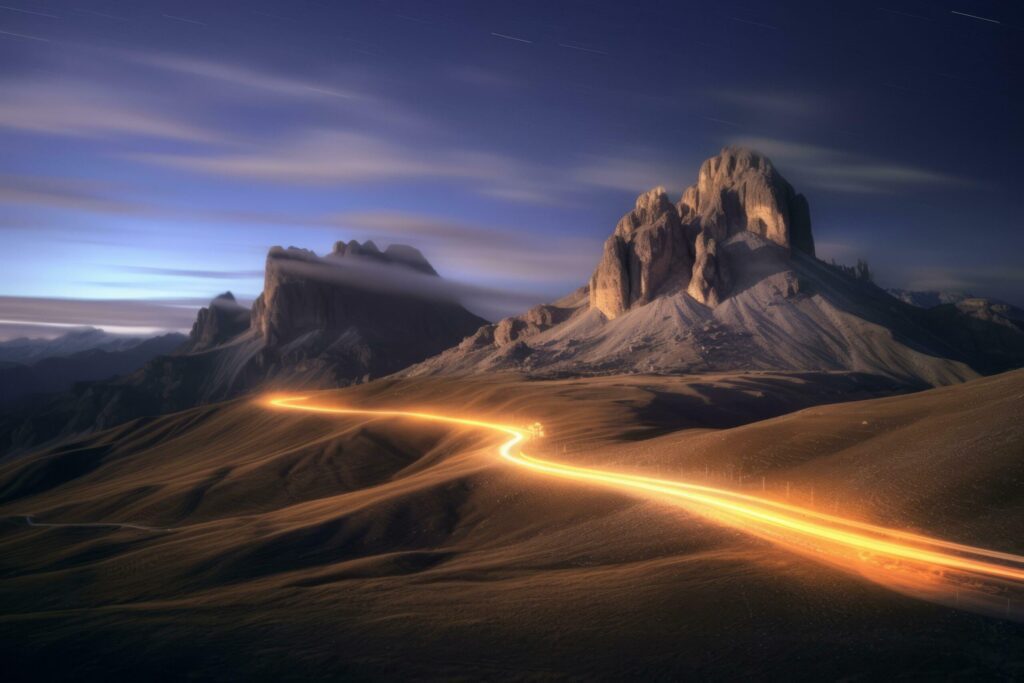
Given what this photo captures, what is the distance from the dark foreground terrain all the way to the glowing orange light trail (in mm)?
1431

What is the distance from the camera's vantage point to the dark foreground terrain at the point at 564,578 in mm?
20172

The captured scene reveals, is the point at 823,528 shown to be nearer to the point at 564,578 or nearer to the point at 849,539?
the point at 849,539

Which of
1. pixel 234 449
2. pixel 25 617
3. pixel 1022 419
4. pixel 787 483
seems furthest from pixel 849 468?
pixel 234 449

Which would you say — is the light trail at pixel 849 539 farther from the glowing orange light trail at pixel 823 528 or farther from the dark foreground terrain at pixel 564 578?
the dark foreground terrain at pixel 564 578

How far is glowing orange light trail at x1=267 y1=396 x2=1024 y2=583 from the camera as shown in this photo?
80.4 ft

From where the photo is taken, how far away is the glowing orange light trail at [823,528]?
80.4 ft

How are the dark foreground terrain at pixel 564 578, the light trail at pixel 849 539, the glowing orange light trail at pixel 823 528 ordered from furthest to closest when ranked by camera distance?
the glowing orange light trail at pixel 823 528 < the light trail at pixel 849 539 < the dark foreground terrain at pixel 564 578

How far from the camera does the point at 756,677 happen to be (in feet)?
59.7

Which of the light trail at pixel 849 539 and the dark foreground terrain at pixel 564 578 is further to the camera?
the light trail at pixel 849 539

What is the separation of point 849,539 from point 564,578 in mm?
11984

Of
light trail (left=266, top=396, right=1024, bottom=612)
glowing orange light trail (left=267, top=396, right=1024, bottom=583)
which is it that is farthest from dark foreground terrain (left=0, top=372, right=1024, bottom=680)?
glowing orange light trail (left=267, top=396, right=1024, bottom=583)

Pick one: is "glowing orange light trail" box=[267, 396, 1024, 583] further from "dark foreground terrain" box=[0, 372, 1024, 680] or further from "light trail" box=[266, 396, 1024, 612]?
"dark foreground terrain" box=[0, 372, 1024, 680]

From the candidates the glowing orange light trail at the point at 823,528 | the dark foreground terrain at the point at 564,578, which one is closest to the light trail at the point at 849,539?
the glowing orange light trail at the point at 823,528

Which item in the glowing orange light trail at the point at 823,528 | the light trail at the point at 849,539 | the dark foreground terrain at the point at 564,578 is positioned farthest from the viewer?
the glowing orange light trail at the point at 823,528
